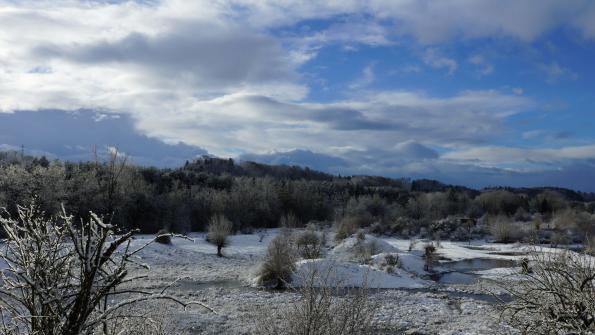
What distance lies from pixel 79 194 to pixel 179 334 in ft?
103

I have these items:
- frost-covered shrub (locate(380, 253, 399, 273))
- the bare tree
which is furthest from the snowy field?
the bare tree

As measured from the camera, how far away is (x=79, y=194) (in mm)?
40469

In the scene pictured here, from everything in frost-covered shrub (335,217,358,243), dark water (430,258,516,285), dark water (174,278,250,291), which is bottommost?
dark water (174,278,250,291)

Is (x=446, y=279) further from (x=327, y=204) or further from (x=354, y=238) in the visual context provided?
(x=327, y=204)

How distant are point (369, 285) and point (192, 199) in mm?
40689

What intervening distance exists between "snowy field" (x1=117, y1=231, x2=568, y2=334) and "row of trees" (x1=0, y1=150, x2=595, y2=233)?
17.7 feet

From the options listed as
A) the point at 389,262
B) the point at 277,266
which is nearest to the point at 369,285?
the point at 277,266

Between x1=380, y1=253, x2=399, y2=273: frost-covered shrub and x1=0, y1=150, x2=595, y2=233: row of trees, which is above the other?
x1=0, y1=150, x2=595, y2=233: row of trees

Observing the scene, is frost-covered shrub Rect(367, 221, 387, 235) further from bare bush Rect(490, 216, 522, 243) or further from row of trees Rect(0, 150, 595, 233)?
bare bush Rect(490, 216, 522, 243)

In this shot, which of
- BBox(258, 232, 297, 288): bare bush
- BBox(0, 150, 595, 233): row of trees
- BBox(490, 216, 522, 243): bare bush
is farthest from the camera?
BBox(490, 216, 522, 243): bare bush

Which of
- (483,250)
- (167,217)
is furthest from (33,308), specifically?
(167,217)

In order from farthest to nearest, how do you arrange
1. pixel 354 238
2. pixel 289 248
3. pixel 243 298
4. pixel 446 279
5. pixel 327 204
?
pixel 327 204, pixel 354 238, pixel 446 279, pixel 289 248, pixel 243 298

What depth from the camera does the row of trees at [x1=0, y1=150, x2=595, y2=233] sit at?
1451 inches

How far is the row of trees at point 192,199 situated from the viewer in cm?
3684
